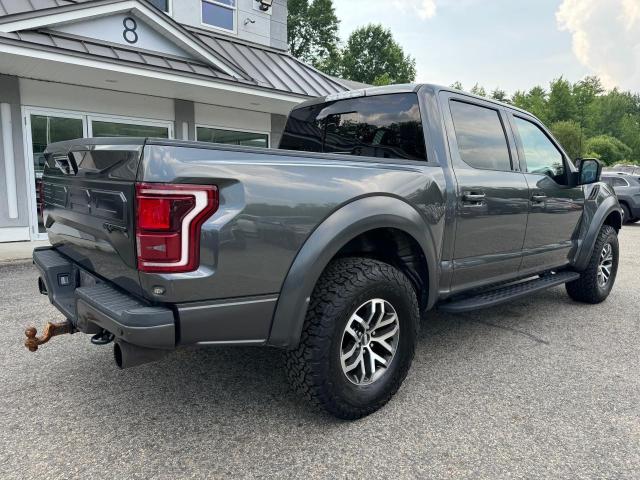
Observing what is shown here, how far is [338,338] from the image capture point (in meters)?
2.38

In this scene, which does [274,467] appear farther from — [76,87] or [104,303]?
[76,87]

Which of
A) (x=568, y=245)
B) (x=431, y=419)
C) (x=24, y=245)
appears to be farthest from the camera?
(x=24, y=245)

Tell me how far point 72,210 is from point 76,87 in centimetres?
690

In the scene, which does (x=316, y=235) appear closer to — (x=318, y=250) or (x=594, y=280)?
Result: (x=318, y=250)

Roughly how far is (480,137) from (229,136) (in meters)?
8.09

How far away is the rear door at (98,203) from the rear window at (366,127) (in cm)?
183

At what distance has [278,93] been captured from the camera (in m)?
9.15

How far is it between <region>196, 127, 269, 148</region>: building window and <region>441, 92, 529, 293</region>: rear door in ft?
22.7

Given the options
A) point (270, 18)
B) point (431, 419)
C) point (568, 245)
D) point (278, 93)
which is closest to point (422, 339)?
point (431, 419)

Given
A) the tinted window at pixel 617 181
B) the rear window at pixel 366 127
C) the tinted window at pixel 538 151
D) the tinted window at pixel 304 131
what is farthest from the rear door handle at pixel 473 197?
the tinted window at pixel 617 181

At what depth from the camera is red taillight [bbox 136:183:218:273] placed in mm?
1908

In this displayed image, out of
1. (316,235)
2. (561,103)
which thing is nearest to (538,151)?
(316,235)

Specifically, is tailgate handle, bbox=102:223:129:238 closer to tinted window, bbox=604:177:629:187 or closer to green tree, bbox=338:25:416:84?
tinted window, bbox=604:177:629:187

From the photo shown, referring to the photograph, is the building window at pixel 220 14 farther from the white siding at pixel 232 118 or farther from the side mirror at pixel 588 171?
the side mirror at pixel 588 171
